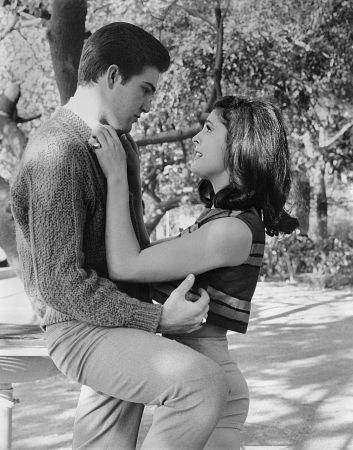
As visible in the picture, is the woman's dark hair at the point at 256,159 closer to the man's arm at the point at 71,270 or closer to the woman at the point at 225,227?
the woman at the point at 225,227

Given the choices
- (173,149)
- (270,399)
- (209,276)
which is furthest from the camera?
(173,149)

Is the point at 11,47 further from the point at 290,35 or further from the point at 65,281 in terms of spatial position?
the point at 65,281

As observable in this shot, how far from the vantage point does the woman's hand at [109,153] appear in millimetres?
1971

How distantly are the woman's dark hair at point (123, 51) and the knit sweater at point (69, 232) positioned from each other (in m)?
0.19

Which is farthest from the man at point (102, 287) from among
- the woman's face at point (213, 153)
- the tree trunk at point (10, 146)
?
the tree trunk at point (10, 146)

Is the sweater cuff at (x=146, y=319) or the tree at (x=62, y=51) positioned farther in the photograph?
the tree at (x=62, y=51)

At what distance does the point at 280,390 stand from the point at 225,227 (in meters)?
4.42

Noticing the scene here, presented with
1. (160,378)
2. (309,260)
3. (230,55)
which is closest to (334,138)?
(309,260)

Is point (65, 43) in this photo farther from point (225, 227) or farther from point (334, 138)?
point (334, 138)

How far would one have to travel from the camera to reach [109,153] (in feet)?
6.48

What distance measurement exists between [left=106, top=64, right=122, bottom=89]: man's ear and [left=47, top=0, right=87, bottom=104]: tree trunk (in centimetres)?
303

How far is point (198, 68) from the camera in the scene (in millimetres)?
10836

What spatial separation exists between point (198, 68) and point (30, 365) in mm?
8380

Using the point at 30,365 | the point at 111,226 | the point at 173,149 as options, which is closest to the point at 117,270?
the point at 111,226
